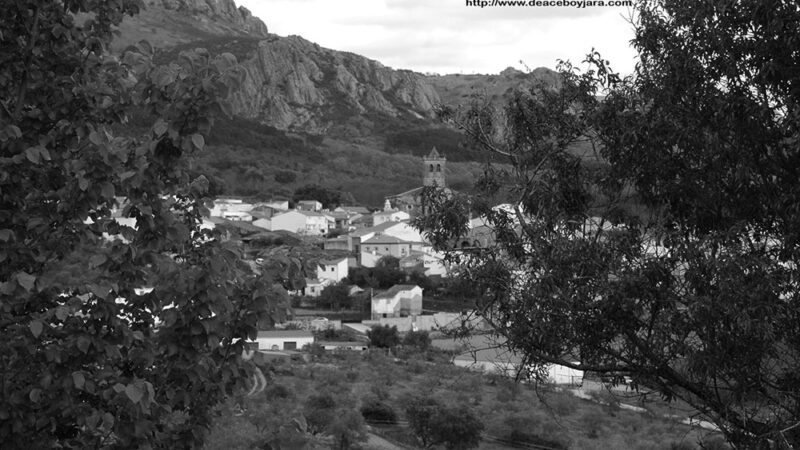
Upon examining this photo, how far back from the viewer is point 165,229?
4250 millimetres

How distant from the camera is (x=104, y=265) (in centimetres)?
420

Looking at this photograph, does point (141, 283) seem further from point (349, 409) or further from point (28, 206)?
point (349, 409)

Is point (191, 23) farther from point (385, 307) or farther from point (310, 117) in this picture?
point (385, 307)

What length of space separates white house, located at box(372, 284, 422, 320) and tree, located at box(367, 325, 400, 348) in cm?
400

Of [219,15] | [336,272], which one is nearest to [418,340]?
[336,272]

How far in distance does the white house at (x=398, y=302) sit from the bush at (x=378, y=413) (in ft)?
54.2

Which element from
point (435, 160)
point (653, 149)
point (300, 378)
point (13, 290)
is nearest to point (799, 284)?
point (653, 149)

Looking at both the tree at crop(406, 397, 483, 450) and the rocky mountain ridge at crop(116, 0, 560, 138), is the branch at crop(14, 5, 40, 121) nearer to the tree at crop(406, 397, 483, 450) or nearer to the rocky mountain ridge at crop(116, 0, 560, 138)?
the tree at crop(406, 397, 483, 450)

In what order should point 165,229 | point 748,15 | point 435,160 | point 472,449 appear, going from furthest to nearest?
point 435,160 → point 472,449 → point 748,15 → point 165,229

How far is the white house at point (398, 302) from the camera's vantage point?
137 feet

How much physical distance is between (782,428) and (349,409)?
1794cm

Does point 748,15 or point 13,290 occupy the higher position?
point 748,15

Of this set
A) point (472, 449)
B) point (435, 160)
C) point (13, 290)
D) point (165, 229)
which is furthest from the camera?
point (435, 160)

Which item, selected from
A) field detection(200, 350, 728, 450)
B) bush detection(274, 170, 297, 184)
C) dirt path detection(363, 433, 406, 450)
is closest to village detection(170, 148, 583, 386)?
field detection(200, 350, 728, 450)
